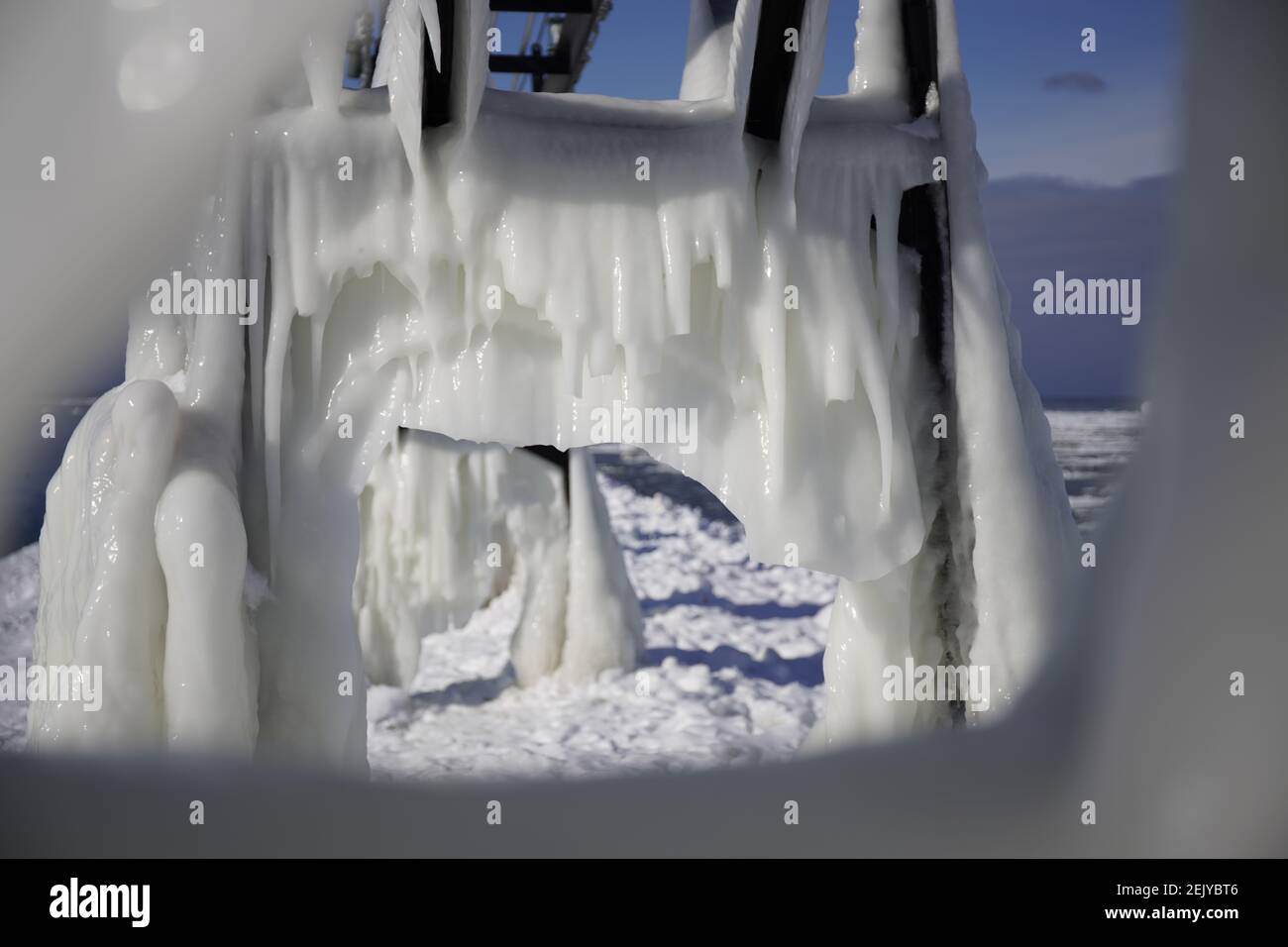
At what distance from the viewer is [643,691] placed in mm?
6543

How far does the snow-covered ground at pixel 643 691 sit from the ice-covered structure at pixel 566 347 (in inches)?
22.1

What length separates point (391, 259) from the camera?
2.90 metres

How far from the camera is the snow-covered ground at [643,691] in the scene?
212 inches

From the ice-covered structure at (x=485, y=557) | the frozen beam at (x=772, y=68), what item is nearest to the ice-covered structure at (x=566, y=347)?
the frozen beam at (x=772, y=68)

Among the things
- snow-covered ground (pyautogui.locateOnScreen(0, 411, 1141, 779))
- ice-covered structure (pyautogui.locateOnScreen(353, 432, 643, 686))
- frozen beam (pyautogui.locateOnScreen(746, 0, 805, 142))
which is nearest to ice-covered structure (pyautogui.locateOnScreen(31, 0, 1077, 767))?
frozen beam (pyautogui.locateOnScreen(746, 0, 805, 142))

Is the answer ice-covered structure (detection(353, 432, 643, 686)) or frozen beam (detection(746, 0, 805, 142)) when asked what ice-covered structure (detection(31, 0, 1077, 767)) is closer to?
frozen beam (detection(746, 0, 805, 142))

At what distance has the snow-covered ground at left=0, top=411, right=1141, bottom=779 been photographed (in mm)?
5375

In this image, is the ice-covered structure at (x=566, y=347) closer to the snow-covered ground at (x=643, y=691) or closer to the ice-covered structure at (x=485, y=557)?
the snow-covered ground at (x=643, y=691)

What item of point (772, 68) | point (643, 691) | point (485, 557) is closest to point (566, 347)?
point (772, 68)

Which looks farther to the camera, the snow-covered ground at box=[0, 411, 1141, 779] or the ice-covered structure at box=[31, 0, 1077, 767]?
the snow-covered ground at box=[0, 411, 1141, 779]

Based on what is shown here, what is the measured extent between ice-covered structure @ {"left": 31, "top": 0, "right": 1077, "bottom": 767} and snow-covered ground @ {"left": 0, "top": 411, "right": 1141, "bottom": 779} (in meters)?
0.56

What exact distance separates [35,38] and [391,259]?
38.5 inches

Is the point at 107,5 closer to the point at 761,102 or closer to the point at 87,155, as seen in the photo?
the point at 87,155

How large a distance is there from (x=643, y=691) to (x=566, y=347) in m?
3.95
